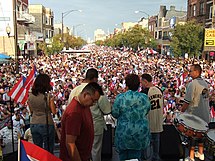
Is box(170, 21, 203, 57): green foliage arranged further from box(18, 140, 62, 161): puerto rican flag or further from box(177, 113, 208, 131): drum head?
box(18, 140, 62, 161): puerto rican flag

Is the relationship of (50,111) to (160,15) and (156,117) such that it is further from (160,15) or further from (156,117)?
(160,15)

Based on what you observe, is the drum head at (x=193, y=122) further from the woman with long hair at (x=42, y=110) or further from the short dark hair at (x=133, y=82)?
the woman with long hair at (x=42, y=110)

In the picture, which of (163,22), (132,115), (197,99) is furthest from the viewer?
(163,22)

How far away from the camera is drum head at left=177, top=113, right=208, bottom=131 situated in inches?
185

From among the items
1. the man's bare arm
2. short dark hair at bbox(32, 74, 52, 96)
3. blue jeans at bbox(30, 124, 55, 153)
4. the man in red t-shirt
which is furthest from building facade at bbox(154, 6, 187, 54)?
the man's bare arm

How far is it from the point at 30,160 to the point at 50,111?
1687 millimetres

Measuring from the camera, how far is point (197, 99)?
5012 millimetres

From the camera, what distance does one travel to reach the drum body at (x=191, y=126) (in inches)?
184

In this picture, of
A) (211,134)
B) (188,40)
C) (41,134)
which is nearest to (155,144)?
(211,134)

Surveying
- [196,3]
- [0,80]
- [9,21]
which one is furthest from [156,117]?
[196,3]

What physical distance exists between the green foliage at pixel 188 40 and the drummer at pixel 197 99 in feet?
106

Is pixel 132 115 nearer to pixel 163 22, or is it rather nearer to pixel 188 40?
pixel 188 40

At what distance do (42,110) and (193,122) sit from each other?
2.38 m

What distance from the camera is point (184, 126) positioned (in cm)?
474
